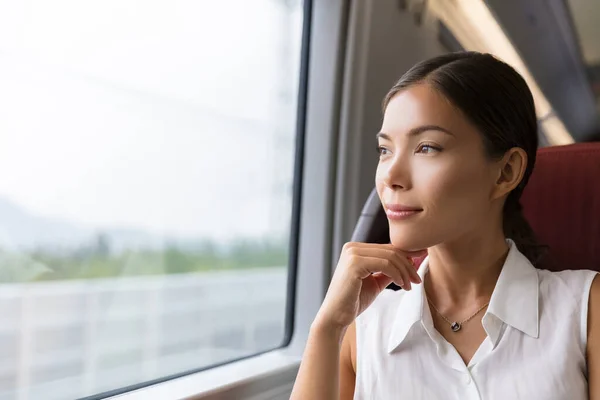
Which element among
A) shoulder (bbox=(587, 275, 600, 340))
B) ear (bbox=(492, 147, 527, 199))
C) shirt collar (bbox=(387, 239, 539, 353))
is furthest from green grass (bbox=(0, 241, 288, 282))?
shoulder (bbox=(587, 275, 600, 340))

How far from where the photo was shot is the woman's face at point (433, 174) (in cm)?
92

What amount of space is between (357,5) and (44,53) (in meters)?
0.97

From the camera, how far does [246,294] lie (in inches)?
66.4

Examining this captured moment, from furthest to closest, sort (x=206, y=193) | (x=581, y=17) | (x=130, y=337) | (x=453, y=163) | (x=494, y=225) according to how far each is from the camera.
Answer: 1. (x=581, y=17)
2. (x=206, y=193)
3. (x=130, y=337)
4. (x=494, y=225)
5. (x=453, y=163)

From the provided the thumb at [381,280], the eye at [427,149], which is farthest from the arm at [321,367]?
the eye at [427,149]

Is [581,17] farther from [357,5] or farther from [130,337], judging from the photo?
[130,337]

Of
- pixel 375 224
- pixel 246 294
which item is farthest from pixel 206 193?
pixel 375 224

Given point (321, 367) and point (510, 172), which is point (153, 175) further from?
point (510, 172)

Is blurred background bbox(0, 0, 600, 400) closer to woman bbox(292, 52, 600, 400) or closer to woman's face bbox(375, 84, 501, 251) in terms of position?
woman bbox(292, 52, 600, 400)

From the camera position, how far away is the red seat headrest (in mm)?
1135

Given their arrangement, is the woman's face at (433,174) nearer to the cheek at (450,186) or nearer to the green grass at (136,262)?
the cheek at (450,186)

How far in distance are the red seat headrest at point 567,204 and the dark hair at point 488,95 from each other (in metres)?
0.20

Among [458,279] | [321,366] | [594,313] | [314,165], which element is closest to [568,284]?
[594,313]

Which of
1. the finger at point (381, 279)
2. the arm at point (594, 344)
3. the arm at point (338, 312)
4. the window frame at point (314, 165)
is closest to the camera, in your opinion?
the arm at point (594, 344)
